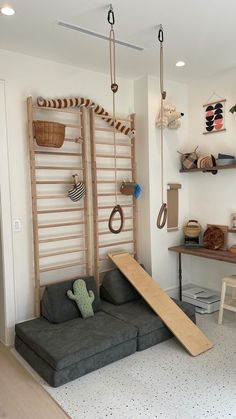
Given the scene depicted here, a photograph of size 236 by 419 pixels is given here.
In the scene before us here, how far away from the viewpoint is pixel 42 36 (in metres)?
2.90

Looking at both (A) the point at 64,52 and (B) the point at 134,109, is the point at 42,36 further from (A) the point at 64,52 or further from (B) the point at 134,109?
(B) the point at 134,109

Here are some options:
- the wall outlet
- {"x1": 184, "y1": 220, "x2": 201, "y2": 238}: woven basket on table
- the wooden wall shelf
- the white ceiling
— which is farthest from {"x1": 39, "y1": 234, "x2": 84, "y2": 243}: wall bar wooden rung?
the white ceiling

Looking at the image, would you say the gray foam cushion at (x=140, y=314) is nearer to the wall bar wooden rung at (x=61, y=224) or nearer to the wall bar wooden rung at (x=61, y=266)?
the wall bar wooden rung at (x=61, y=266)

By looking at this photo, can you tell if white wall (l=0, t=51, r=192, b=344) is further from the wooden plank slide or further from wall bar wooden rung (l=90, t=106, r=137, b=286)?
Result: the wooden plank slide

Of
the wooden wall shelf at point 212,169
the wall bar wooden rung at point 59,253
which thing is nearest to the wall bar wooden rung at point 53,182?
the wall bar wooden rung at point 59,253

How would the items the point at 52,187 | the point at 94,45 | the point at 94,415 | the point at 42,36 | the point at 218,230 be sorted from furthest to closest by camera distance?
the point at 218,230
the point at 52,187
the point at 94,45
the point at 42,36
the point at 94,415

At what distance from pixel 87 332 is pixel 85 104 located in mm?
2420

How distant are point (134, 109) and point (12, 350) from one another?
124 inches

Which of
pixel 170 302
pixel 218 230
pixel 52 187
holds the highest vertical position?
pixel 52 187

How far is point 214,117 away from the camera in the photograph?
416 cm

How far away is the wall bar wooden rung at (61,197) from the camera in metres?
3.35

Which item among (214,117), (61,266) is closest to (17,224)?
(61,266)

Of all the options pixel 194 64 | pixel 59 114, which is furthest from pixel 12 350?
pixel 194 64

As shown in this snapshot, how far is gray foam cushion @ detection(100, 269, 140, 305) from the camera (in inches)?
146
